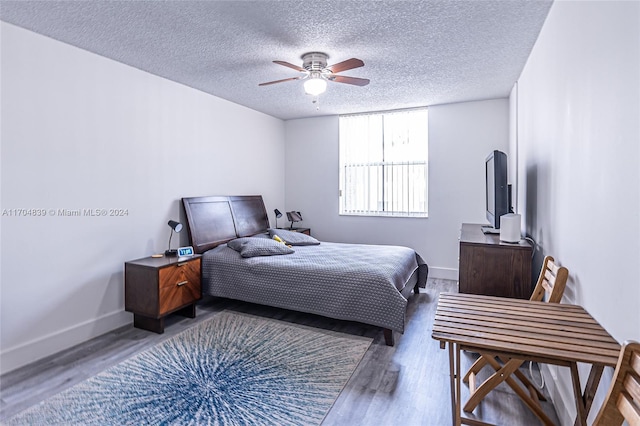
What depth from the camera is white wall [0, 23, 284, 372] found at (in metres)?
2.49

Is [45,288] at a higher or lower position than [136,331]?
higher

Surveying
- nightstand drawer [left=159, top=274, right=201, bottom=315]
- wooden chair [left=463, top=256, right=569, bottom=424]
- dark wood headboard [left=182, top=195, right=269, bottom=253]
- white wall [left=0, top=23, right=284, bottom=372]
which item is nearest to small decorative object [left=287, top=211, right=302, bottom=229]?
dark wood headboard [left=182, top=195, right=269, bottom=253]

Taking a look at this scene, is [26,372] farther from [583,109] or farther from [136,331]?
[583,109]

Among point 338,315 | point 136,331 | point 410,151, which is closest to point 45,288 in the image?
point 136,331

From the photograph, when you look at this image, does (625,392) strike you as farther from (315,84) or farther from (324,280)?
(315,84)

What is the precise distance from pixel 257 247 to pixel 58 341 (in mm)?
1844

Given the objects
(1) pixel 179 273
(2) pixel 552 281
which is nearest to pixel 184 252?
(1) pixel 179 273

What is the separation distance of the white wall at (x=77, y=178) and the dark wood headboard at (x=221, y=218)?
173 millimetres

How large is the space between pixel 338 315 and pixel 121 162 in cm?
248

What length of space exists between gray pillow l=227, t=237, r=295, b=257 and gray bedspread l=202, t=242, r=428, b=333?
7 centimetres

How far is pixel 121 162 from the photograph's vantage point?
10.5ft

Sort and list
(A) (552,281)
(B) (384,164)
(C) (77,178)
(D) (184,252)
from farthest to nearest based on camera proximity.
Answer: (B) (384,164)
(D) (184,252)
(C) (77,178)
(A) (552,281)

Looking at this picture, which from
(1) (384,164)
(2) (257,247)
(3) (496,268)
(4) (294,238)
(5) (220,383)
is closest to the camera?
(5) (220,383)

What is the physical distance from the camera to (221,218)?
4.29 meters
